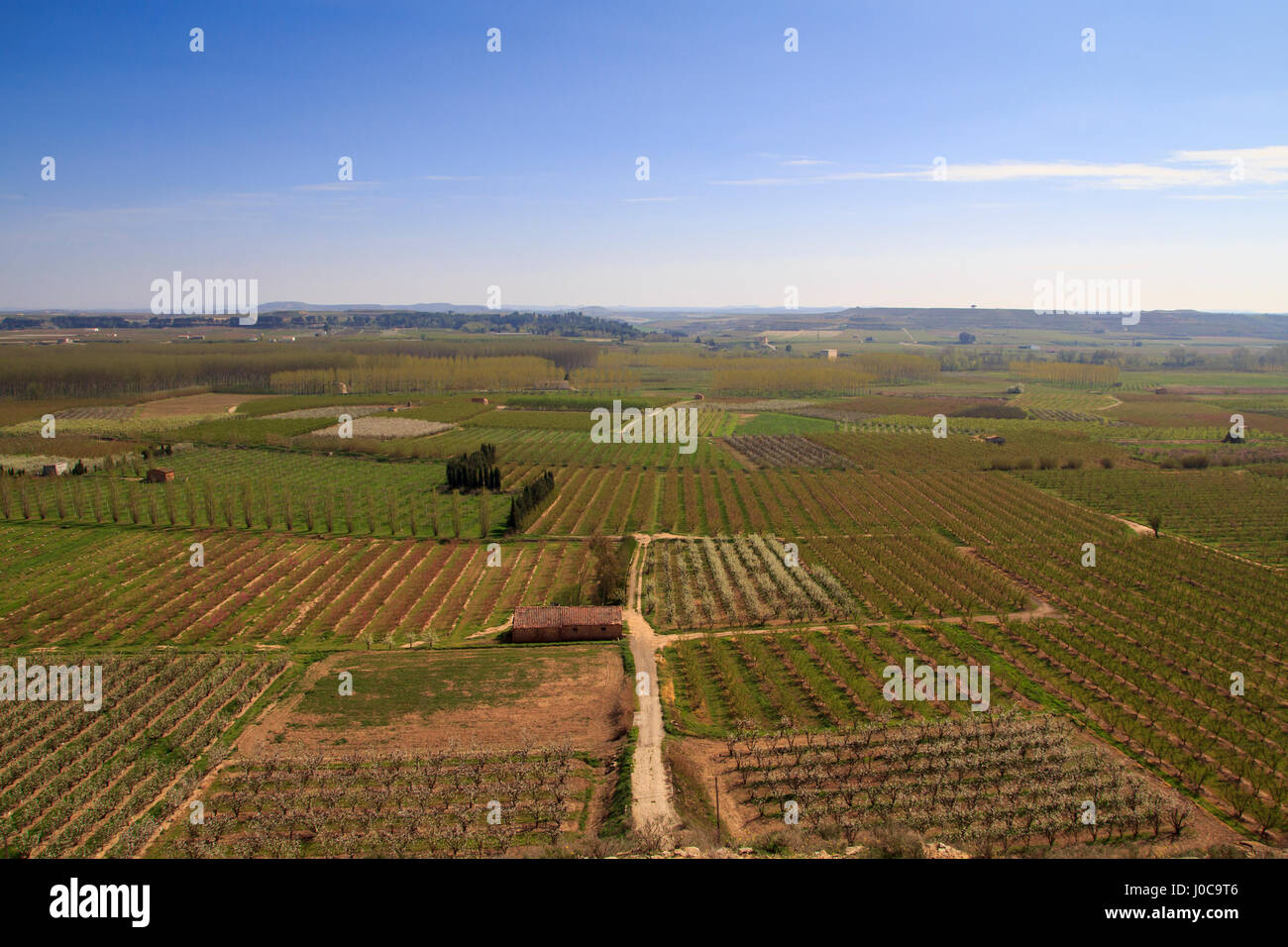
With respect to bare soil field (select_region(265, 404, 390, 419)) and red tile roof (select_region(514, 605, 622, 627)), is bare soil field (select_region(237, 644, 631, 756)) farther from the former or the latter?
bare soil field (select_region(265, 404, 390, 419))

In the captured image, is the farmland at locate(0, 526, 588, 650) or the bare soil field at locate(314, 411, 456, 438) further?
the bare soil field at locate(314, 411, 456, 438)

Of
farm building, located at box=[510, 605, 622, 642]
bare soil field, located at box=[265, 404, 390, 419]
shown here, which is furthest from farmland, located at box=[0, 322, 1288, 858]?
bare soil field, located at box=[265, 404, 390, 419]

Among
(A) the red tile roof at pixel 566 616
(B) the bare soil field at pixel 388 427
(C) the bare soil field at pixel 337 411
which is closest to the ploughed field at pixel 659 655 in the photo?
(A) the red tile roof at pixel 566 616

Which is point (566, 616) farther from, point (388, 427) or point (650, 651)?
point (388, 427)

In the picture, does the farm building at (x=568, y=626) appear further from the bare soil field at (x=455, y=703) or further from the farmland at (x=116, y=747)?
the farmland at (x=116, y=747)

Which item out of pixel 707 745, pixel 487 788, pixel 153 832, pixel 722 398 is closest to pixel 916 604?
pixel 707 745
